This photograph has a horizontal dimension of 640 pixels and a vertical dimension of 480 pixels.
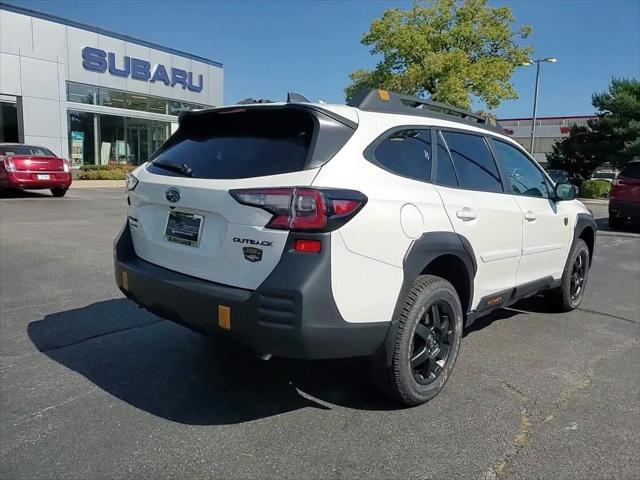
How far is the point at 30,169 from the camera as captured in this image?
48.3ft

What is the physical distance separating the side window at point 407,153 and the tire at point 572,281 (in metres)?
2.63

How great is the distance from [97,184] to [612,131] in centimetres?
2854

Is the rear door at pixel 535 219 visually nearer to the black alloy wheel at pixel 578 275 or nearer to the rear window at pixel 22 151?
the black alloy wheel at pixel 578 275

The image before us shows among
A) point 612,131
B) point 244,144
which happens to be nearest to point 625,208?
point 244,144

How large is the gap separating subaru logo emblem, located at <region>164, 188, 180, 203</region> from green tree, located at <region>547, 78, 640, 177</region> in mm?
32648

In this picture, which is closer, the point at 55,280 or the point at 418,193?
the point at 418,193

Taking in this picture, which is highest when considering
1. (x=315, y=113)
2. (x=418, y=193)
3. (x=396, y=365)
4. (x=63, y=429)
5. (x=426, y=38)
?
→ (x=426, y=38)

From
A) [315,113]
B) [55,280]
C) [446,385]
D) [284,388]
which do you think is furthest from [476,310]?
[55,280]

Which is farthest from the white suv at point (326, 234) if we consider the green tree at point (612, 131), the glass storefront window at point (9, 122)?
the green tree at point (612, 131)

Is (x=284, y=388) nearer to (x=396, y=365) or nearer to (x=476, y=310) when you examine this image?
(x=396, y=365)

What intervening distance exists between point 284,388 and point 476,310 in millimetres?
1458

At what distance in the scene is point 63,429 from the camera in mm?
2932

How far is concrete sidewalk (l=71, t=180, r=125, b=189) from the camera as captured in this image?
21.9m

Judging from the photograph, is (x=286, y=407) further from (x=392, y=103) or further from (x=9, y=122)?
(x=9, y=122)
